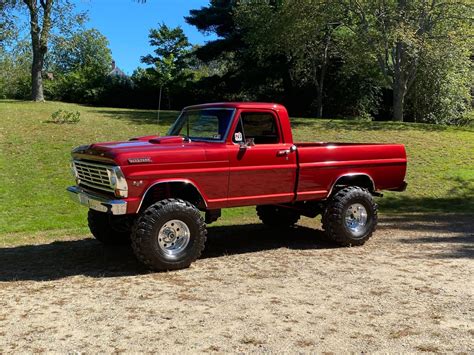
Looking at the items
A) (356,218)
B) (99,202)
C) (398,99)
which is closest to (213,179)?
(99,202)

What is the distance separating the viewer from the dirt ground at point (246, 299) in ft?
13.6

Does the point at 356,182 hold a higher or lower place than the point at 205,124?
lower

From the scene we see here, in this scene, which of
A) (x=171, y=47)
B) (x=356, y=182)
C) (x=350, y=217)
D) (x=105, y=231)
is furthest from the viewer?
(x=171, y=47)

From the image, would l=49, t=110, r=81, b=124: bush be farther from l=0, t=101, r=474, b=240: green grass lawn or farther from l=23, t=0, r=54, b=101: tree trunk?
l=23, t=0, r=54, b=101: tree trunk

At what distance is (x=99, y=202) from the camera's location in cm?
606

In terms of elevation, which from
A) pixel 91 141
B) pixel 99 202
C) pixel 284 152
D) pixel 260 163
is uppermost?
pixel 284 152

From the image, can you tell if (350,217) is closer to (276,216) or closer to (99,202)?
(276,216)

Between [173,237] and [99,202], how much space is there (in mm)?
950

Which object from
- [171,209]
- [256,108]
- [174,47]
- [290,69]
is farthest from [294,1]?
[174,47]

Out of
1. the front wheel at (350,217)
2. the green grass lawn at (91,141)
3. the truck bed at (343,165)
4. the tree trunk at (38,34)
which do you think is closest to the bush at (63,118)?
the green grass lawn at (91,141)

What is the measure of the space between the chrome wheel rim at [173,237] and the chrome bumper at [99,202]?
0.55 m

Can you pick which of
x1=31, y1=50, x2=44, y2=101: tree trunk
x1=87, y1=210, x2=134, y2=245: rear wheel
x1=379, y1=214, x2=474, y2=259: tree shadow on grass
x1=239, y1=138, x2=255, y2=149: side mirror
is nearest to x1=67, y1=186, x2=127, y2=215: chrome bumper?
x1=87, y1=210, x2=134, y2=245: rear wheel

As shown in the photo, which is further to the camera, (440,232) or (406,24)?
(406,24)

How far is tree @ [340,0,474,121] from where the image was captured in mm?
22812
